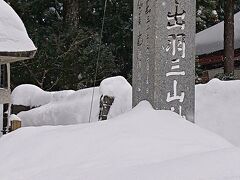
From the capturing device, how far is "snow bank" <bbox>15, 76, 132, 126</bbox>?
30.8 feet

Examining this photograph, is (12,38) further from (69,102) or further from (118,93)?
(69,102)

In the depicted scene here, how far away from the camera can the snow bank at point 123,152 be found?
261 centimetres

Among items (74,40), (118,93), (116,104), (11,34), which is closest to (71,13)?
(74,40)

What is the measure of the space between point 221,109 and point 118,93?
2395 mm

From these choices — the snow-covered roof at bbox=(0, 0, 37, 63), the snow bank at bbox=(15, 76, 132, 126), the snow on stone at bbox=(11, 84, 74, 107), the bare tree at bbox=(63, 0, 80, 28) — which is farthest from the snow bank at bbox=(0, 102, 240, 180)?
the bare tree at bbox=(63, 0, 80, 28)

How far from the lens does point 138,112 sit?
438cm

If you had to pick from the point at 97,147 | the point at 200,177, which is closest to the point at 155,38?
the point at 97,147

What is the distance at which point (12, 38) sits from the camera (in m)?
9.54

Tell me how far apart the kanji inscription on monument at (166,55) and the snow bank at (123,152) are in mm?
640

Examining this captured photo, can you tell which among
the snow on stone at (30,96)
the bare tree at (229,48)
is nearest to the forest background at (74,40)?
the snow on stone at (30,96)

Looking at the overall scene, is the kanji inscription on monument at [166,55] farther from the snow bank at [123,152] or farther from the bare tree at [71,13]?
the bare tree at [71,13]

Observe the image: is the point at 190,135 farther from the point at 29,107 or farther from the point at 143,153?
the point at 29,107

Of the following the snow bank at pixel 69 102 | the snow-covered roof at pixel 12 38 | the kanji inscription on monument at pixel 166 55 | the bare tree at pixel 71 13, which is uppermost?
the bare tree at pixel 71 13

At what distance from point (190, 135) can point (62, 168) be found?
1108 mm
